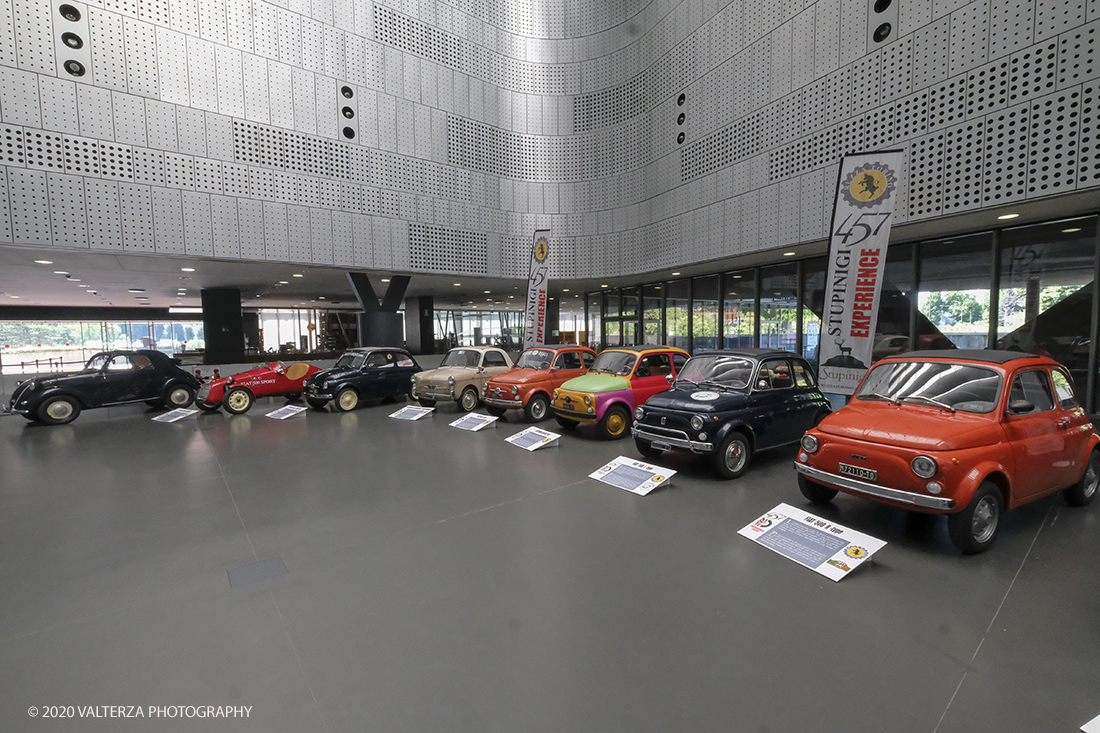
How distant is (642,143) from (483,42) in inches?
260

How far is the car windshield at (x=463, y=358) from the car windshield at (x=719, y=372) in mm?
5676

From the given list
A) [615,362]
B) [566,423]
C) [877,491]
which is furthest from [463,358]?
[877,491]

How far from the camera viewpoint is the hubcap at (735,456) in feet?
18.6

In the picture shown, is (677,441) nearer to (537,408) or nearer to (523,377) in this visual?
(537,408)

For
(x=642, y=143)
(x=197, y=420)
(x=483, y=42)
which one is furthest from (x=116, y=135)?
(x=642, y=143)

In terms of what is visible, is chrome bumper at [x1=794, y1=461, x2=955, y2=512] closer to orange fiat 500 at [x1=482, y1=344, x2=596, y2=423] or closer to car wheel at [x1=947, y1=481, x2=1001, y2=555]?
car wheel at [x1=947, y1=481, x2=1001, y2=555]

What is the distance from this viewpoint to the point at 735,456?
577 centimetres

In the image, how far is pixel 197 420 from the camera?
995 cm

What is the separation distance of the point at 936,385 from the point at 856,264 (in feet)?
10.6

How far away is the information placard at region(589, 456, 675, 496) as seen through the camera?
5.25 meters

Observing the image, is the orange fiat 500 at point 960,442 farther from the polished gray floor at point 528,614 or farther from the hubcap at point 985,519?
the polished gray floor at point 528,614

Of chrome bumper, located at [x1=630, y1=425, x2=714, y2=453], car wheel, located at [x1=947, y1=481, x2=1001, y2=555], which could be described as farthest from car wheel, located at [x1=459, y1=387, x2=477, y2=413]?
car wheel, located at [x1=947, y1=481, x2=1001, y2=555]

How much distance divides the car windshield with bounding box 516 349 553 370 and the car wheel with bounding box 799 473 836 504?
567 cm

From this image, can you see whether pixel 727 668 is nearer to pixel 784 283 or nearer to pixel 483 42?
pixel 784 283
